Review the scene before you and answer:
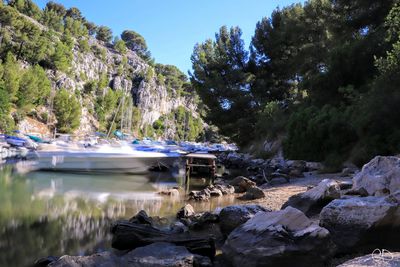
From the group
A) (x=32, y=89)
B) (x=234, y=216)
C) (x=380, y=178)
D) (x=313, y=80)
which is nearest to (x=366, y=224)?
(x=380, y=178)

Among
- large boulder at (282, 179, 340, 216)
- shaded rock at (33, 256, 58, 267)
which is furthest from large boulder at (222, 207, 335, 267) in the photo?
shaded rock at (33, 256, 58, 267)

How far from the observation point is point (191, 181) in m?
21.4

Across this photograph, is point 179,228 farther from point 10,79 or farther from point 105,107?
point 105,107

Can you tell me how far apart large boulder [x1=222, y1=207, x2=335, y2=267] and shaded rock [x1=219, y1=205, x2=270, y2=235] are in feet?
7.27

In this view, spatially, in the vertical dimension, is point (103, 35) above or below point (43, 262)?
above

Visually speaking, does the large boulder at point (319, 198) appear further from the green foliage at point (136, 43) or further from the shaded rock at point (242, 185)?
the green foliage at point (136, 43)

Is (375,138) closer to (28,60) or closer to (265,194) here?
(265,194)

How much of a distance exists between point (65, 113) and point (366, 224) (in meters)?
67.1

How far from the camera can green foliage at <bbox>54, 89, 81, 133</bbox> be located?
2655 inches

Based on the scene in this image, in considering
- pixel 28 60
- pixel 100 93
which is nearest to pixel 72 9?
pixel 100 93

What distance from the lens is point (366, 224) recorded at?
18.2 ft

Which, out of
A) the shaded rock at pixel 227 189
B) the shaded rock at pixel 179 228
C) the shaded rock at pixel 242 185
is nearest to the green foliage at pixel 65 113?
the shaded rock at pixel 242 185

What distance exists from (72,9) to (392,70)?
429 ft

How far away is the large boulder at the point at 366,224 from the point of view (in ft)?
18.0
